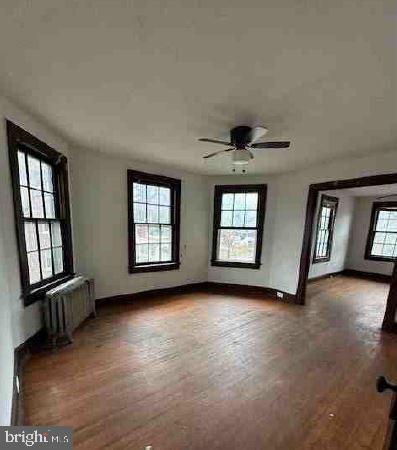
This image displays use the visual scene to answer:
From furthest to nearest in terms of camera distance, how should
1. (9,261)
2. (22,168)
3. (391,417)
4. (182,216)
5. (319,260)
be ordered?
1. (319,260)
2. (182,216)
3. (22,168)
4. (9,261)
5. (391,417)

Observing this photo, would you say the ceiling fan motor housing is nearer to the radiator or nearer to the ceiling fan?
the ceiling fan

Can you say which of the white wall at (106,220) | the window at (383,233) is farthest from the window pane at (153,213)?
the window at (383,233)

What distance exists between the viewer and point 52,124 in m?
2.36

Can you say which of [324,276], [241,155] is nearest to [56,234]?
[241,155]

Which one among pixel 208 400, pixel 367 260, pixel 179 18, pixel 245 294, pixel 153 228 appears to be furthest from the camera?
pixel 367 260

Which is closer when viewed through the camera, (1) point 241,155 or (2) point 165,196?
(1) point 241,155

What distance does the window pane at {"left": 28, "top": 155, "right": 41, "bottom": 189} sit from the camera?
234 cm

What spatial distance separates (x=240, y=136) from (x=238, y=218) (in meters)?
2.45

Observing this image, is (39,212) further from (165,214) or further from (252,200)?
(252,200)

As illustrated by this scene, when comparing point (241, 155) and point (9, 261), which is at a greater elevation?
point (241, 155)

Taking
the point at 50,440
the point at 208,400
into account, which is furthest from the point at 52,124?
the point at 208,400

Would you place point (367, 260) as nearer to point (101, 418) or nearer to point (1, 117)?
point (101, 418)

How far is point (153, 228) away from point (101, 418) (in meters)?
2.79

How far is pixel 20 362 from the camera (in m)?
2.06
